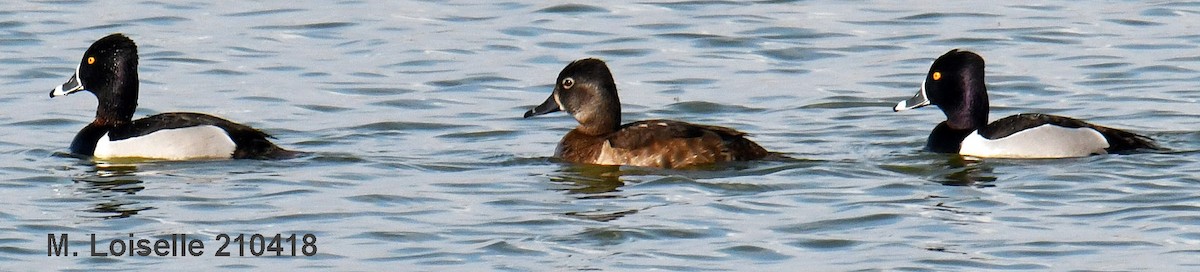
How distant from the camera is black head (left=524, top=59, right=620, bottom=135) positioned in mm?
13102

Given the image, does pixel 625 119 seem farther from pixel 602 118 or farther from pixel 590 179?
pixel 590 179

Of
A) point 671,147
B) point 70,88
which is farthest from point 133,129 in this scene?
point 671,147

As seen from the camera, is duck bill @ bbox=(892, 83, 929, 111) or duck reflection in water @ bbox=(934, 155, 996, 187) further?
duck bill @ bbox=(892, 83, 929, 111)

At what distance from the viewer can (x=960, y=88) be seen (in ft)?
44.7

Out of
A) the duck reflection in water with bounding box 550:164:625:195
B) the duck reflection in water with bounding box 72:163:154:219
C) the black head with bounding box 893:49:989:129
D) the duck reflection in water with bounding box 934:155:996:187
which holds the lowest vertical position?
the duck reflection in water with bounding box 72:163:154:219

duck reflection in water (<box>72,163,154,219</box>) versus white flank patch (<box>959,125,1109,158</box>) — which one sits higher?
white flank patch (<box>959,125,1109,158</box>)

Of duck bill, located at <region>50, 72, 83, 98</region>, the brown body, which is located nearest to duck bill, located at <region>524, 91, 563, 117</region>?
the brown body

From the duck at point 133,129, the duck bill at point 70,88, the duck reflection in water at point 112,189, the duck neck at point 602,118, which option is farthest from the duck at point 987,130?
the duck bill at point 70,88

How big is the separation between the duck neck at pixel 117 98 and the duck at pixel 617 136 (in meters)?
2.49

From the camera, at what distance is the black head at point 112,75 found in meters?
13.8

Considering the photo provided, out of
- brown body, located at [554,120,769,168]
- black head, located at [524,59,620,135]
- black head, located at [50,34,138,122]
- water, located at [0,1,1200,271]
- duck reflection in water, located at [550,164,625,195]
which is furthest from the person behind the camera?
black head, located at [50,34,138,122]

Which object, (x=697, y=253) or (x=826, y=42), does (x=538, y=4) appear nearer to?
(x=826, y=42)

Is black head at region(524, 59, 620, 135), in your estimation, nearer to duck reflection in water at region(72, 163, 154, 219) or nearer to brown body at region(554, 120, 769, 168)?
brown body at region(554, 120, 769, 168)

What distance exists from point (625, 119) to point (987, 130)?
9.22 ft
